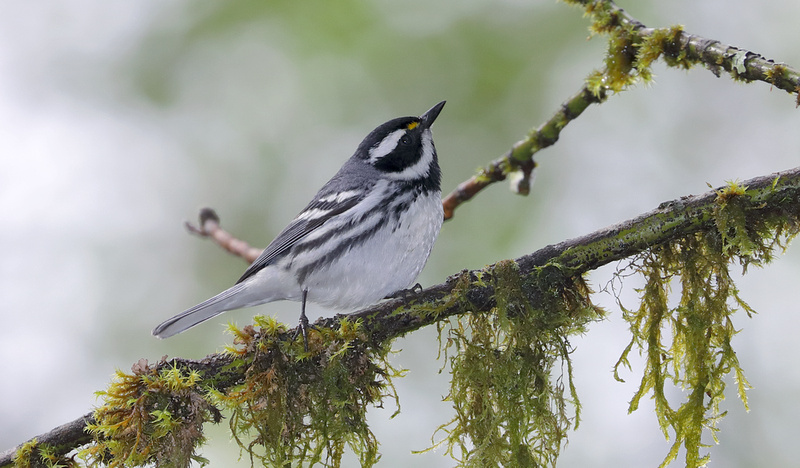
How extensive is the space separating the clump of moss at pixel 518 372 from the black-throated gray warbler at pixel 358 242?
928mm

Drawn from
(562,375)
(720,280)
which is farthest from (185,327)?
(720,280)

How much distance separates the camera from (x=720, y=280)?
112 inches

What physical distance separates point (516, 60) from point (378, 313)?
521cm

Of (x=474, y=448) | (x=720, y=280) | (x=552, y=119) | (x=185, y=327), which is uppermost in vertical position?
(x=552, y=119)

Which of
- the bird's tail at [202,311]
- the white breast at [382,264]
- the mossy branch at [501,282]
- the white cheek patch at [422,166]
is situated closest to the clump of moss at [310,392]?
the mossy branch at [501,282]

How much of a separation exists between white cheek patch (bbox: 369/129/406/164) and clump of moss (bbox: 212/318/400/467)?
6.00ft

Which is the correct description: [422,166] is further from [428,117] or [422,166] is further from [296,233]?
[296,233]

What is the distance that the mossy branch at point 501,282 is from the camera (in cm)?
261

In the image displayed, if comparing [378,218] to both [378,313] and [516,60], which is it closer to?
[378,313]

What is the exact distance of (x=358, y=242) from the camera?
3.89 metres

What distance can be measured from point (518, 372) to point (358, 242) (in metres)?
1.31

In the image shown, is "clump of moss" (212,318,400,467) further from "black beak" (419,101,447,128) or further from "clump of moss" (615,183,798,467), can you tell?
"black beak" (419,101,447,128)

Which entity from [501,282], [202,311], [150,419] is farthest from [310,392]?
[202,311]

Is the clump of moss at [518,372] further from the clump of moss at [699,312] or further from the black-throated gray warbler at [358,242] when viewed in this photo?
the black-throated gray warbler at [358,242]
